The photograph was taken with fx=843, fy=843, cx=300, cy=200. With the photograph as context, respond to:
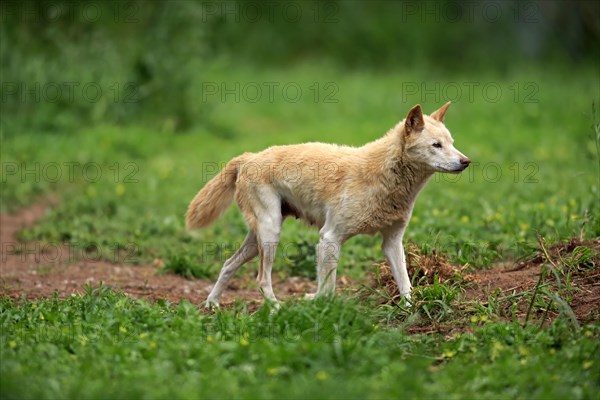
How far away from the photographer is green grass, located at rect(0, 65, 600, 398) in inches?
194

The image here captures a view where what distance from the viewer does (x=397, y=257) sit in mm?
6664

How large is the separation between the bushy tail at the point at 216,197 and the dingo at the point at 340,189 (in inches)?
6.8

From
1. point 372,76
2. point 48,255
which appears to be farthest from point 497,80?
A: point 48,255

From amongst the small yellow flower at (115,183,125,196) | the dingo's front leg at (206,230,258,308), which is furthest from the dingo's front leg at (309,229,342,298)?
the small yellow flower at (115,183,125,196)

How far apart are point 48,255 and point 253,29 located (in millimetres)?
14098

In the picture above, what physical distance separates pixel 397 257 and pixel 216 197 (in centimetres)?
169

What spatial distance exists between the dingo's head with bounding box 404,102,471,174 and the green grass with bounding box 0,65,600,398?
944 mm

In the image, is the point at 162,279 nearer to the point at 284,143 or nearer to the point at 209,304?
the point at 209,304

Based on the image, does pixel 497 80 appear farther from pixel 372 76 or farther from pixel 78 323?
pixel 78 323

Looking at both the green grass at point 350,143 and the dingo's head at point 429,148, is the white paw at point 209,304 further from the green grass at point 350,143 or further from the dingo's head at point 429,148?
the dingo's head at point 429,148

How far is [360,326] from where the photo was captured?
18.5ft

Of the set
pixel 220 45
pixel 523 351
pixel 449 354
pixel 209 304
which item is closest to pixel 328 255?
pixel 209 304
